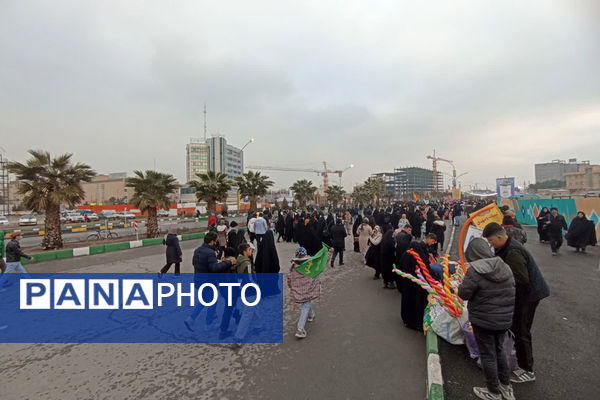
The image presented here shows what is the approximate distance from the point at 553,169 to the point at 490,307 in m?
236

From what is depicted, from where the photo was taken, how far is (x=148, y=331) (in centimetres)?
498

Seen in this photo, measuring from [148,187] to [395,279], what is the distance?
50.7 ft

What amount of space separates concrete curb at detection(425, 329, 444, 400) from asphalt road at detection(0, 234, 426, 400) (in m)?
0.19

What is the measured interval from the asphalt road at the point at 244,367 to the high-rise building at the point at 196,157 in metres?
135

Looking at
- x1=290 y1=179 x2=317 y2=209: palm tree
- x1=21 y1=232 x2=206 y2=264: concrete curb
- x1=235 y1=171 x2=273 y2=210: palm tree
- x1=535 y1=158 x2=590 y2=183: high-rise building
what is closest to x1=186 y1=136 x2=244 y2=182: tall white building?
x1=290 y1=179 x2=317 y2=209: palm tree

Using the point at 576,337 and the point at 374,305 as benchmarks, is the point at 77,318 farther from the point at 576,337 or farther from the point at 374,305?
the point at 576,337

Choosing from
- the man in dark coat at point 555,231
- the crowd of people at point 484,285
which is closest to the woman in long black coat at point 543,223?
the man in dark coat at point 555,231

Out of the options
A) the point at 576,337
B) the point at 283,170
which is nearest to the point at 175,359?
the point at 576,337

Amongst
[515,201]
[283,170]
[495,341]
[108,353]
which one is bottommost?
[108,353]

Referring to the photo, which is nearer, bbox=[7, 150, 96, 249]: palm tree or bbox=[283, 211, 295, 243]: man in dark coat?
bbox=[7, 150, 96, 249]: palm tree

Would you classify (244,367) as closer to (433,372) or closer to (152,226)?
(433,372)

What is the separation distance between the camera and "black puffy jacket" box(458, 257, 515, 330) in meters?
2.79

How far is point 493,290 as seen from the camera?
2820 millimetres

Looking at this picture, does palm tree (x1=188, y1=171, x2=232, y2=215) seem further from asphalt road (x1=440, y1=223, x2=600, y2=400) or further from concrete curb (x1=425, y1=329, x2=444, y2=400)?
asphalt road (x1=440, y1=223, x2=600, y2=400)
